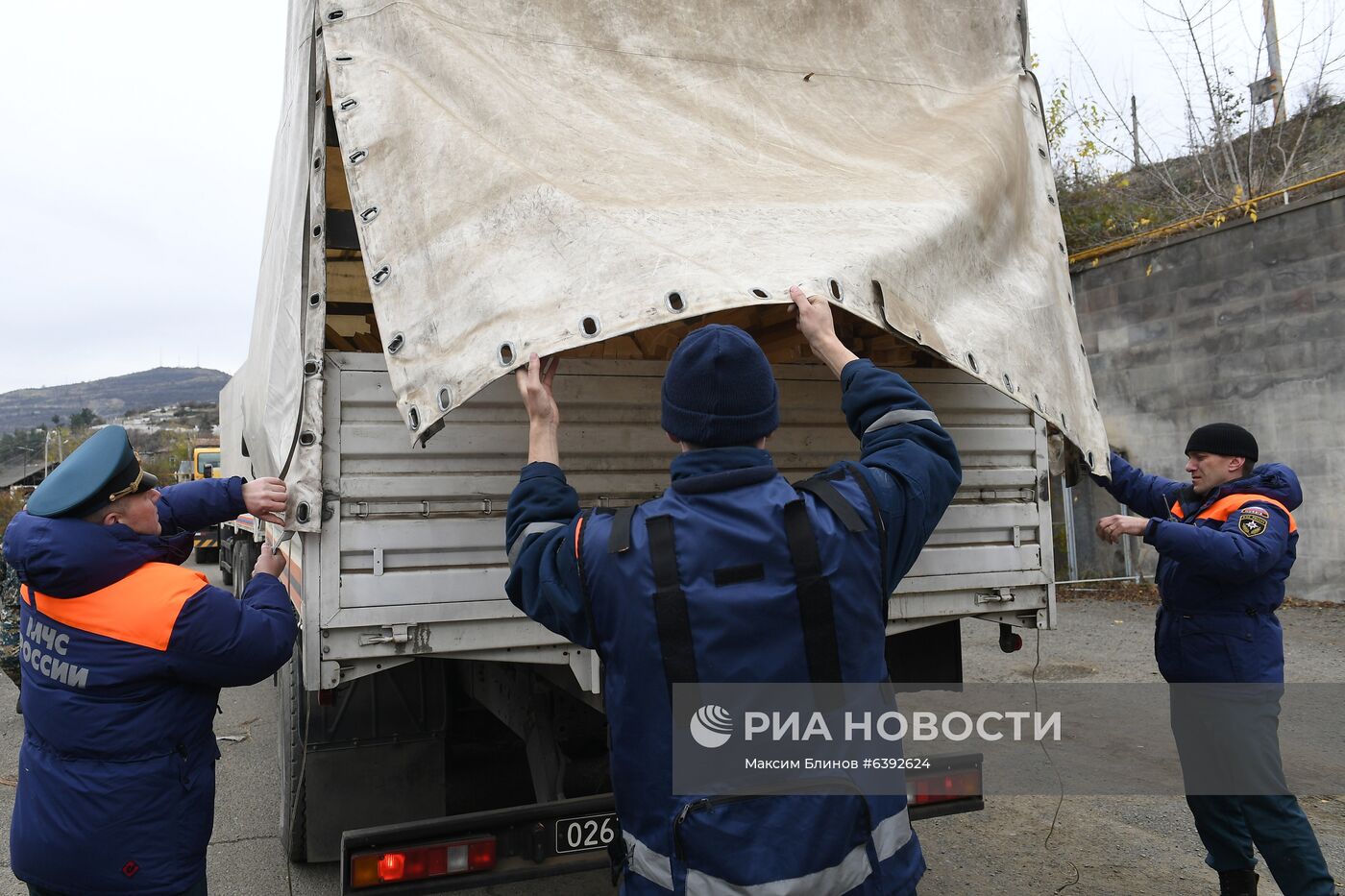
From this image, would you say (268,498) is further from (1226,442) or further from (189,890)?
(1226,442)

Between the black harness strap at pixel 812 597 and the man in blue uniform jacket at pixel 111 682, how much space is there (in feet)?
5.05

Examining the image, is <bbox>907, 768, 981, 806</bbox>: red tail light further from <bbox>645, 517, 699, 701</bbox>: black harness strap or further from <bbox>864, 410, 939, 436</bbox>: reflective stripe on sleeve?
<bbox>645, 517, 699, 701</bbox>: black harness strap

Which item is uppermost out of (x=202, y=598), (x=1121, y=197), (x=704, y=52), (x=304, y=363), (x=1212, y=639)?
(x=1121, y=197)

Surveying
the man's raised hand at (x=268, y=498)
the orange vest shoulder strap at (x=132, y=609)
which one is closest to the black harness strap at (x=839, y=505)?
the man's raised hand at (x=268, y=498)

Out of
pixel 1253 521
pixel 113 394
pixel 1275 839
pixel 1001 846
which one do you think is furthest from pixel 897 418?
pixel 113 394

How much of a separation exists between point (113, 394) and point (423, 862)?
570 ft

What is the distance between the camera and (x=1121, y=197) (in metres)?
15.5

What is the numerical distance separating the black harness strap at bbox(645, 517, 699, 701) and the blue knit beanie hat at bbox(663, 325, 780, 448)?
28cm

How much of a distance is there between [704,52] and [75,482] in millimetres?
2373

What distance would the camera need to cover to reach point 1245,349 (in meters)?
10.5

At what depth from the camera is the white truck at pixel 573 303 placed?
8.46 ft

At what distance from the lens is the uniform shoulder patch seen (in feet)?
12.3

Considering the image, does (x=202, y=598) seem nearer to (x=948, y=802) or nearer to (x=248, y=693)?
(x=948, y=802)

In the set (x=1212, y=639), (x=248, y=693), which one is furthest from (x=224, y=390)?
(x=1212, y=639)
